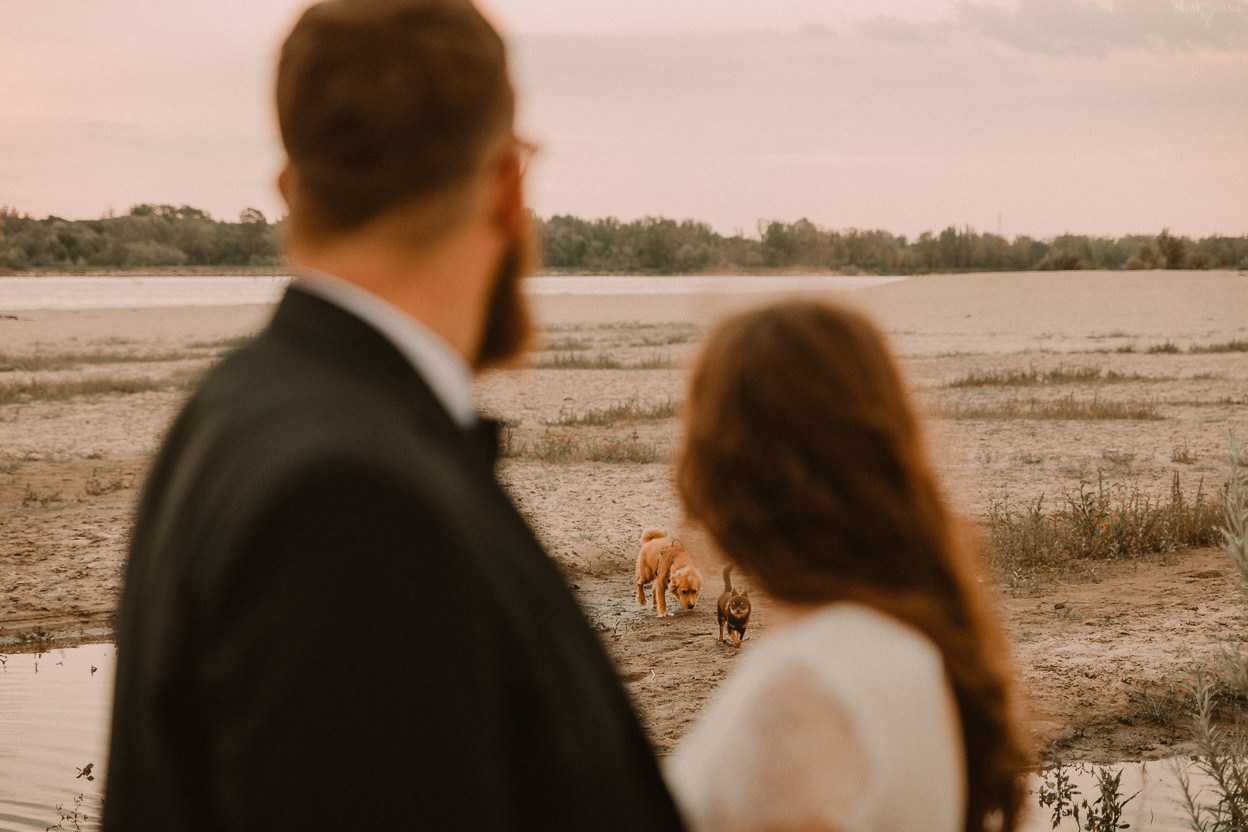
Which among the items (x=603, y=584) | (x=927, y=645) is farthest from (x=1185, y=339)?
(x=927, y=645)

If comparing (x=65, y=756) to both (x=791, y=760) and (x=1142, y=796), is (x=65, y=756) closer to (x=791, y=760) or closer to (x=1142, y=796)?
(x=1142, y=796)

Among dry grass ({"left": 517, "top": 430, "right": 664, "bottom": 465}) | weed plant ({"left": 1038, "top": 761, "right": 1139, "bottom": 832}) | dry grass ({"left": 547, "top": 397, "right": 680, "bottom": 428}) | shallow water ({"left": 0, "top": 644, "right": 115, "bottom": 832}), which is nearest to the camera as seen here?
weed plant ({"left": 1038, "top": 761, "right": 1139, "bottom": 832})

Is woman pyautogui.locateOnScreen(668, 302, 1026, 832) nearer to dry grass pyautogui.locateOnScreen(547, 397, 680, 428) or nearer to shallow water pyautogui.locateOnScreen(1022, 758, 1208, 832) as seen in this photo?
shallow water pyautogui.locateOnScreen(1022, 758, 1208, 832)

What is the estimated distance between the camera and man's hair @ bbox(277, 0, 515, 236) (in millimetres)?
1092

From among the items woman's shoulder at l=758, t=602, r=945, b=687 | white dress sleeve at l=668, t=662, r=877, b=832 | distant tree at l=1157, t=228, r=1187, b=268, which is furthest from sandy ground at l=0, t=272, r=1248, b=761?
distant tree at l=1157, t=228, r=1187, b=268

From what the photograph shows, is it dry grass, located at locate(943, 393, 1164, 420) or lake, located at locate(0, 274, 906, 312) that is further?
lake, located at locate(0, 274, 906, 312)

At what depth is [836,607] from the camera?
1503 mm

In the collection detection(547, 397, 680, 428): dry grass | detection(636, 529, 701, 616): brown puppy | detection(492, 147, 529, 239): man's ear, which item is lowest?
detection(636, 529, 701, 616): brown puppy

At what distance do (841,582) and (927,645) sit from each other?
142 millimetres

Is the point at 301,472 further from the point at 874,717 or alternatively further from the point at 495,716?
the point at 874,717

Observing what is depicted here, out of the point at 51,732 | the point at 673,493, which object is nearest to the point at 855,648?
the point at 673,493

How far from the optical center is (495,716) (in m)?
0.95

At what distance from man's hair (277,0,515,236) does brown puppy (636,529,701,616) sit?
6687mm

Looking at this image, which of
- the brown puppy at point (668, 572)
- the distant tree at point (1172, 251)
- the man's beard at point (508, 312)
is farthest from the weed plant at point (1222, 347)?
the distant tree at point (1172, 251)
